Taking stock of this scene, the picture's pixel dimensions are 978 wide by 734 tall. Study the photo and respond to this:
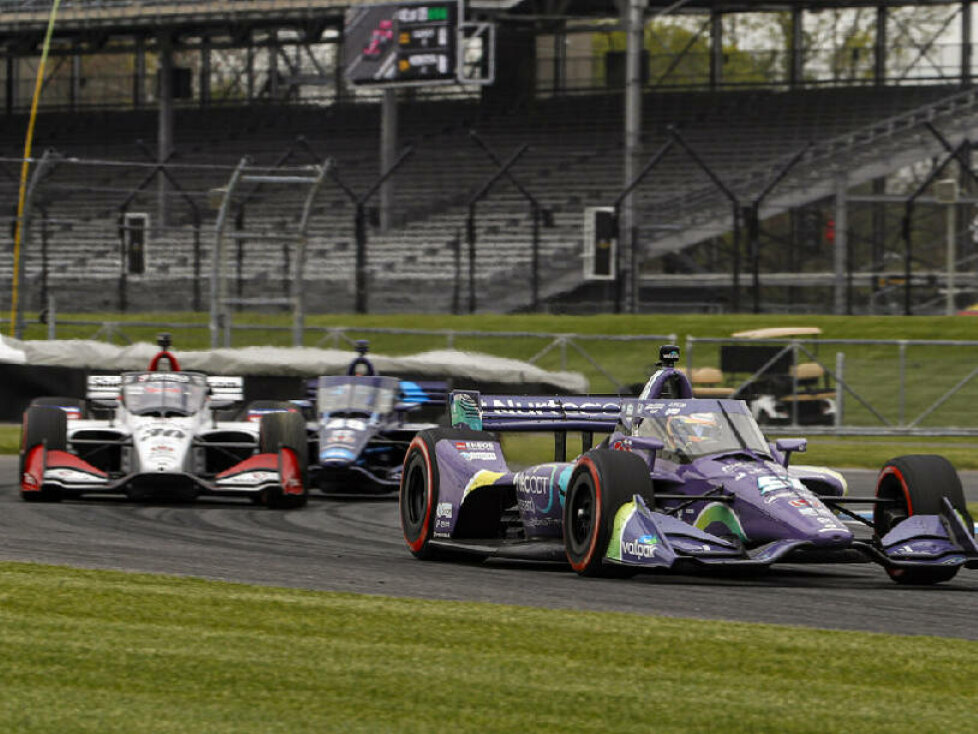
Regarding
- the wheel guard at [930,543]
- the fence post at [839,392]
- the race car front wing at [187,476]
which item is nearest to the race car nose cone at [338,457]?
the race car front wing at [187,476]

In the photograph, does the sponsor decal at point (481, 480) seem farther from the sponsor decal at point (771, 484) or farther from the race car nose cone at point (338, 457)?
the race car nose cone at point (338, 457)

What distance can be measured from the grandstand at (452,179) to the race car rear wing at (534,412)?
21.1 m

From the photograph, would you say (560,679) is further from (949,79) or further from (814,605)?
(949,79)

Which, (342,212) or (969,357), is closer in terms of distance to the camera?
(969,357)

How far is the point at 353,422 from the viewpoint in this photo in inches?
715

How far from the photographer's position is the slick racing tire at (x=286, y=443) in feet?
53.8

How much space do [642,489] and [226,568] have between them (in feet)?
8.14

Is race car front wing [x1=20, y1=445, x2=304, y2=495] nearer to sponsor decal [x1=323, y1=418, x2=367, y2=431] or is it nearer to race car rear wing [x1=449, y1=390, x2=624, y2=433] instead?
sponsor decal [x1=323, y1=418, x2=367, y2=431]

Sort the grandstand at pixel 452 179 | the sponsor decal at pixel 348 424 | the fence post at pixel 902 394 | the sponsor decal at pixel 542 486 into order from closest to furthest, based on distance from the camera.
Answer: the sponsor decal at pixel 542 486 → the sponsor decal at pixel 348 424 → the fence post at pixel 902 394 → the grandstand at pixel 452 179

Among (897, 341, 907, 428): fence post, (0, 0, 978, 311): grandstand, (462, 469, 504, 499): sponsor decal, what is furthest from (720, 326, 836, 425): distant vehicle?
(462, 469, 504, 499): sponsor decal

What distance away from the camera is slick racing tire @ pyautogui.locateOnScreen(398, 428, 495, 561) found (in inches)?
484

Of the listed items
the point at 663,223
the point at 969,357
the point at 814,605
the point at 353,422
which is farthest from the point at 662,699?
the point at 663,223

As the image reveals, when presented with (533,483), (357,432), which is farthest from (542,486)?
(357,432)

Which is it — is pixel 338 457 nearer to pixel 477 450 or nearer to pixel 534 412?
pixel 534 412
